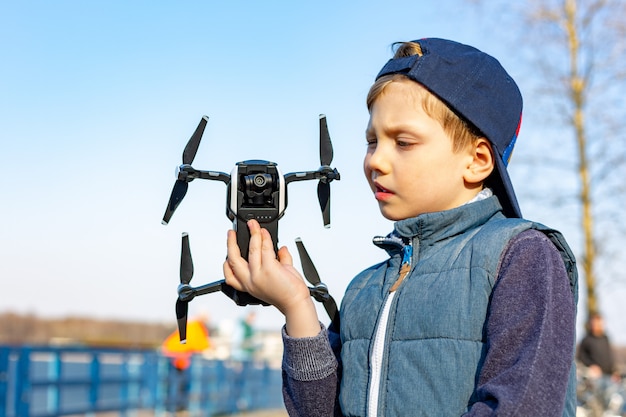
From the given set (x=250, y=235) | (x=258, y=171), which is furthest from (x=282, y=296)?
(x=258, y=171)

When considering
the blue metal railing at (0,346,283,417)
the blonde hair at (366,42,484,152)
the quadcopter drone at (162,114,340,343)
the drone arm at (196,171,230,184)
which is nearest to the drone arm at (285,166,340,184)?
the quadcopter drone at (162,114,340,343)

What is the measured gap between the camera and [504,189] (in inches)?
66.1

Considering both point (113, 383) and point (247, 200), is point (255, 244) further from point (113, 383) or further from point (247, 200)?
point (113, 383)

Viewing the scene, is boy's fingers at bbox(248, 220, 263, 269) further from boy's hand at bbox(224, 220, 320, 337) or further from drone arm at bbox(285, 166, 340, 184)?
drone arm at bbox(285, 166, 340, 184)

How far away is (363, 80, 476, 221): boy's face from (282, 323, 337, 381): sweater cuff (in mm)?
287

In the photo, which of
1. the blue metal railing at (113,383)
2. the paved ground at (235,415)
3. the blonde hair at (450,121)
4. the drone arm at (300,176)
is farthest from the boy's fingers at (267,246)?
the paved ground at (235,415)

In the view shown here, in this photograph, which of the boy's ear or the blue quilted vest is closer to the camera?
the blue quilted vest

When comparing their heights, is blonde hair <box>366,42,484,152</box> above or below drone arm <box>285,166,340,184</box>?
above

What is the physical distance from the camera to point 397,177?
64.9 inches

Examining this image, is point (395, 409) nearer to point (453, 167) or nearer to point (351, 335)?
point (351, 335)

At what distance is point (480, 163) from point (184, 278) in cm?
61

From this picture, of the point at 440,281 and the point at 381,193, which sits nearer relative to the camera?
the point at 440,281

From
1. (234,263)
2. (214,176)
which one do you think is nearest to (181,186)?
(214,176)

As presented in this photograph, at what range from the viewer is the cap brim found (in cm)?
165
